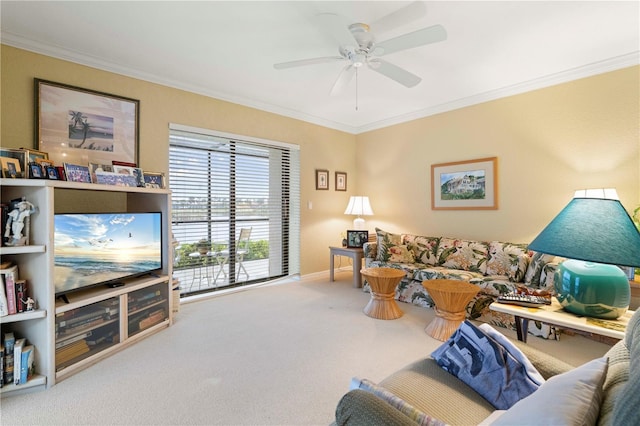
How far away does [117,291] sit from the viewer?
2365mm

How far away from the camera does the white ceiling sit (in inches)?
85.7

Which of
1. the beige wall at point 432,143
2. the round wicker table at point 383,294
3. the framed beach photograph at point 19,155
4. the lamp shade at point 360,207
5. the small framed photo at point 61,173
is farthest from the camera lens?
the lamp shade at point 360,207

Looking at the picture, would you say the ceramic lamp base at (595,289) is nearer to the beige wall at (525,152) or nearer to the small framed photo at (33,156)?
the beige wall at (525,152)

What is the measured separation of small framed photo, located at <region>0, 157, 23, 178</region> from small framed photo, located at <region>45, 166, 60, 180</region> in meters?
0.14

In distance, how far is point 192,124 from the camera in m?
3.58

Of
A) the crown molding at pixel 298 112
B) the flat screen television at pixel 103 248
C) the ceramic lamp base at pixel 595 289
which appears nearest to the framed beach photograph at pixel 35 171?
the flat screen television at pixel 103 248

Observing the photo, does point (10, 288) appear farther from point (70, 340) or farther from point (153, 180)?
point (153, 180)

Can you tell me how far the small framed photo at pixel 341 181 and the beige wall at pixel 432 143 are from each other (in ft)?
0.39

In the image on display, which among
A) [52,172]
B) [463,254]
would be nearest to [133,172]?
[52,172]

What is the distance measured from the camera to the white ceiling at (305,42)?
218 centimetres


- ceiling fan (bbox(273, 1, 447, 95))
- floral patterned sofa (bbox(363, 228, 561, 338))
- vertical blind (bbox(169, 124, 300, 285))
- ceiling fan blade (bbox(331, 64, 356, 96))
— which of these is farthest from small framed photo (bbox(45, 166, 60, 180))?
floral patterned sofa (bbox(363, 228, 561, 338))

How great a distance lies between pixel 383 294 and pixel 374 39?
7.88 ft

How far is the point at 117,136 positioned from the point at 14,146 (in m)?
0.77

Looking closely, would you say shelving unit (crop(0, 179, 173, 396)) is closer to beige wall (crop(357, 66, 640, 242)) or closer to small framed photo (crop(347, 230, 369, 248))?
small framed photo (crop(347, 230, 369, 248))
